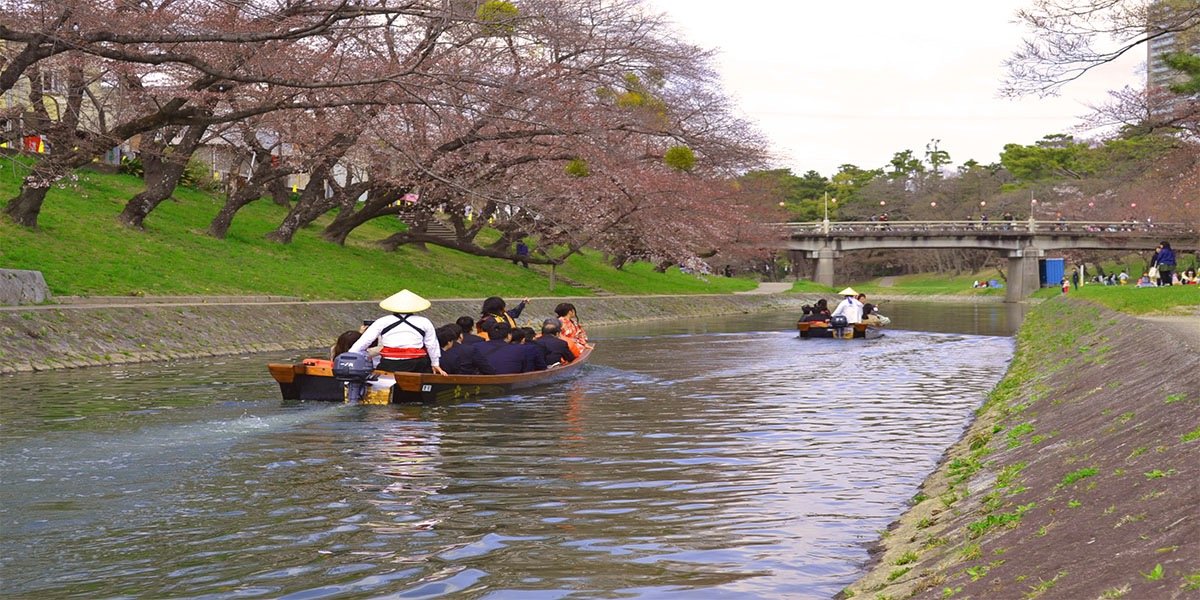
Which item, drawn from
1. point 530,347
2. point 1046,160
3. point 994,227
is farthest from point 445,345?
point 1046,160

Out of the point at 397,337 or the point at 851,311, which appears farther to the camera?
the point at 851,311

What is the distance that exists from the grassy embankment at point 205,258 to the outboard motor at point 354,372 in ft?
32.3

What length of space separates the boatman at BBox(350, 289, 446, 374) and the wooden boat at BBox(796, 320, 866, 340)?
63.2 feet

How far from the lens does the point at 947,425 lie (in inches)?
613

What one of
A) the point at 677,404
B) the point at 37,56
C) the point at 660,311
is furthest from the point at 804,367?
the point at 660,311

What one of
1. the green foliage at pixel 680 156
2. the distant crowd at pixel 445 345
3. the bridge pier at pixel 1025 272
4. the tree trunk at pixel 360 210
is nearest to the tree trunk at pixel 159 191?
the tree trunk at pixel 360 210

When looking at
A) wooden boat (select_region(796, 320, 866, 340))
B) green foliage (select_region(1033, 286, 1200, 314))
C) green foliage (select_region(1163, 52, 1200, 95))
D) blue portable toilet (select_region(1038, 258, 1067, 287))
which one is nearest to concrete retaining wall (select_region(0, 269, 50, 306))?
wooden boat (select_region(796, 320, 866, 340))

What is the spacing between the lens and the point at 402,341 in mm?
17781

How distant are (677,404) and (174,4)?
55.7ft

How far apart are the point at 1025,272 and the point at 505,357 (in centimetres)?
7903

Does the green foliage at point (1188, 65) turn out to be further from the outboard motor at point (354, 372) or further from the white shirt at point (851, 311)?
the outboard motor at point (354, 372)

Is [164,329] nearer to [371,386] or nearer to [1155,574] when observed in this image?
[371,386]

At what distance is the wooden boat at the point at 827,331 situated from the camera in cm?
3478

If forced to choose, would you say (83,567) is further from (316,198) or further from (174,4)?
(316,198)
